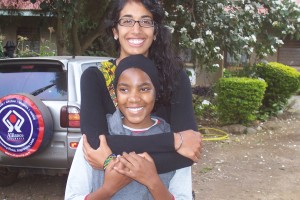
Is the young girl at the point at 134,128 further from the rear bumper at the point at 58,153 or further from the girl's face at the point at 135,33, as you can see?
the rear bumper at the point at 58,153

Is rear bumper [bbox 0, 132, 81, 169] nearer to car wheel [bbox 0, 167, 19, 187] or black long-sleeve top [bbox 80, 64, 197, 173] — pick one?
car wheel [bbox 0, 167, 19, 187]

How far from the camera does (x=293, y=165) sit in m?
6.33

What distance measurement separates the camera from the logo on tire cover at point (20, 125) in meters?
3.78

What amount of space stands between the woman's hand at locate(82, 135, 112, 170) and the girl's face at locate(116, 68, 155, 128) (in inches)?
5.6

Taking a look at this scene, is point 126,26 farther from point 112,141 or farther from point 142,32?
point 112,141

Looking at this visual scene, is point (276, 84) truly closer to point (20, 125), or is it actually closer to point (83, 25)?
point (83, 25)

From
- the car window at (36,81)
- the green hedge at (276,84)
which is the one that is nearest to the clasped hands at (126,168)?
the car window at (36,81)

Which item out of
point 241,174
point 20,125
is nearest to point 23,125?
point 20,125

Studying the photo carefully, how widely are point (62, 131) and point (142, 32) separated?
8.39 feet

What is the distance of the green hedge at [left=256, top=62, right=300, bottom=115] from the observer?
30.6 ft

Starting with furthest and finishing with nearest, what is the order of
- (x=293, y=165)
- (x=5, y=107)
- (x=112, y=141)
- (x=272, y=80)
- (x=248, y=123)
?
(x=272, y=80), (x=248, y=123), (x=293, y=165), (x=5, y=107), (x=112, y=141)

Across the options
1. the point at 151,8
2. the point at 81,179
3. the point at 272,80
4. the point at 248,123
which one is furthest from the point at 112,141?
the point at 272,80

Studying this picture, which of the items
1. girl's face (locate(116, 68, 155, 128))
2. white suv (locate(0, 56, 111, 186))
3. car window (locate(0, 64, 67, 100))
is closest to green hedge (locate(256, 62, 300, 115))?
white suv (locate(0, 56, 111, 186))

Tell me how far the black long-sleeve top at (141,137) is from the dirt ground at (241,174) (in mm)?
3180
